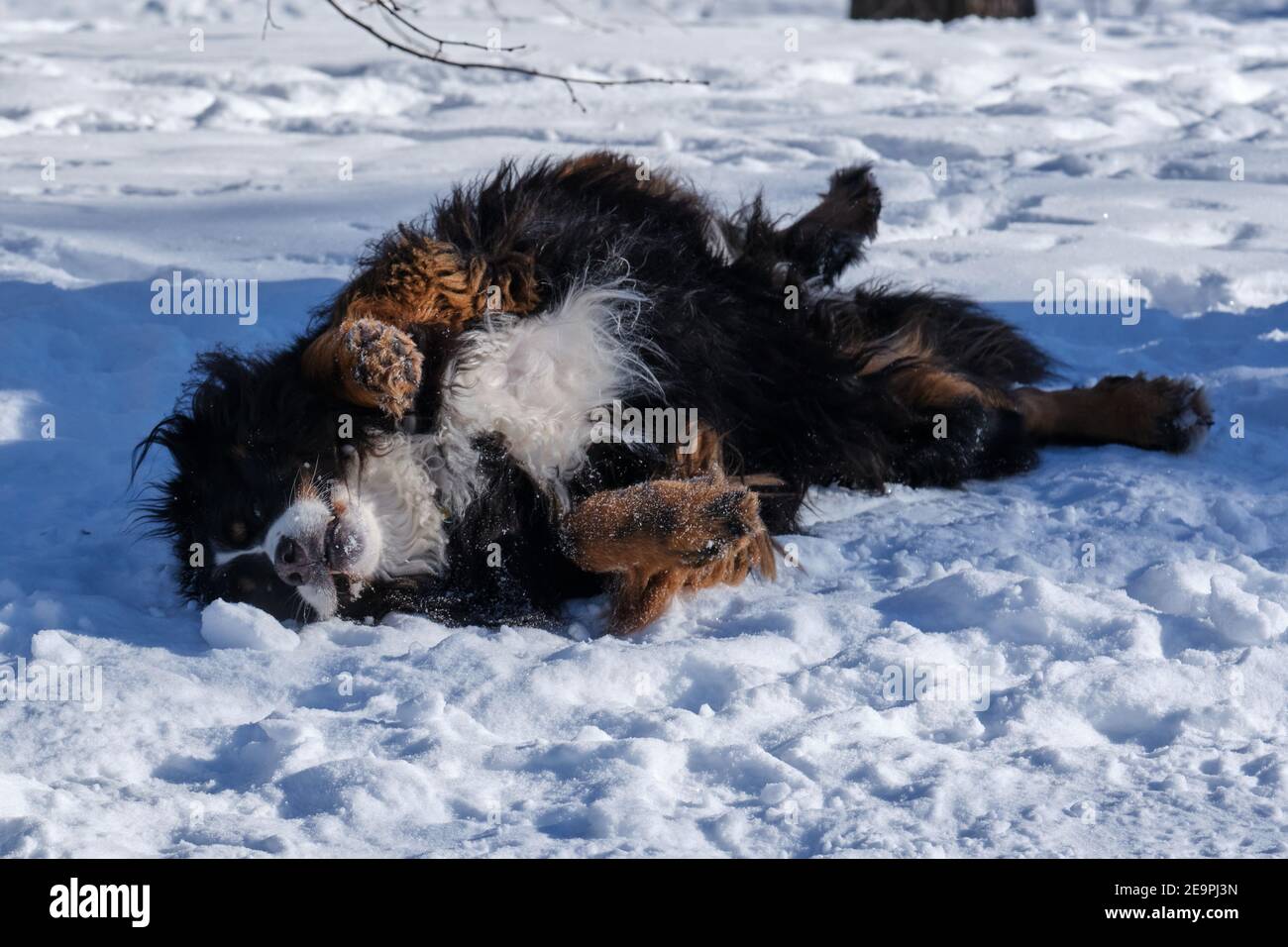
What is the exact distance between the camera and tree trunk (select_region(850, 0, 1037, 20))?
12.3 metres

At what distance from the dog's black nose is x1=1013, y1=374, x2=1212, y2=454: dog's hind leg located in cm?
247

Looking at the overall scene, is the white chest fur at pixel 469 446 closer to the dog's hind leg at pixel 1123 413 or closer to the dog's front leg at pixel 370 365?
the dog's front leg at pixel 370 365

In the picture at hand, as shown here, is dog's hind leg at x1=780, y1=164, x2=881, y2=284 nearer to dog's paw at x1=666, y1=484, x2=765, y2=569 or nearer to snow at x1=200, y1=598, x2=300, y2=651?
dog's paw at x1=666, y1=484, x2=765, y2=569

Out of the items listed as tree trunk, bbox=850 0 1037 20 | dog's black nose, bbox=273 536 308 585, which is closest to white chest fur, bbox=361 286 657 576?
dog's black nose, bbox=273 536 308 585

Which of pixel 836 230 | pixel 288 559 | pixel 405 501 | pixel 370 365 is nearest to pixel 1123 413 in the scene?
pixel 836 230

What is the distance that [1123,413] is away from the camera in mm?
4691

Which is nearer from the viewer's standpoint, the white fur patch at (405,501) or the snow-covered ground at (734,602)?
the snow-covered ground at (734,602)

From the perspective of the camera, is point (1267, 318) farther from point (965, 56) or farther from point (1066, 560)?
point (965, 56)

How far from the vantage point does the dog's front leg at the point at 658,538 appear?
3527 millimetres

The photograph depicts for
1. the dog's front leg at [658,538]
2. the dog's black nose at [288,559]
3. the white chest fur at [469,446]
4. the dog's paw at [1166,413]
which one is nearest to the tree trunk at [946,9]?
the dog's paw at [1166,413]

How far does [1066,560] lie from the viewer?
3.91 metres

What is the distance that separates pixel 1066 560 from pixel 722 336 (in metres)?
1.18

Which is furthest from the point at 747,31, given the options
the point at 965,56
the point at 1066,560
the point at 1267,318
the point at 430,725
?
the point at 430,725

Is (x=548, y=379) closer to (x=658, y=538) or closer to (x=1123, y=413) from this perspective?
(x=658, y=538)
